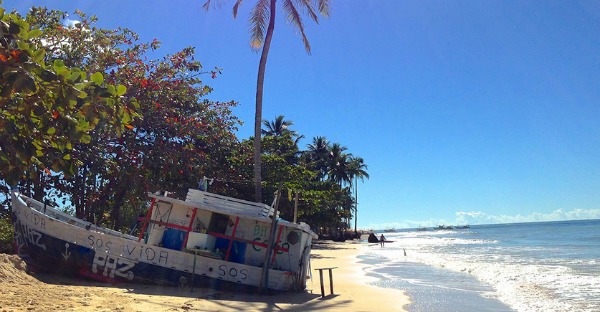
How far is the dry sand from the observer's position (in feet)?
27.8

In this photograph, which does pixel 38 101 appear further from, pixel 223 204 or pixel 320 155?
pixel 320 155

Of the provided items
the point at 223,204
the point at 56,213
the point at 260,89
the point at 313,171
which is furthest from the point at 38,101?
the point at 313,171

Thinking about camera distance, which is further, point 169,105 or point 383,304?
point 169,105

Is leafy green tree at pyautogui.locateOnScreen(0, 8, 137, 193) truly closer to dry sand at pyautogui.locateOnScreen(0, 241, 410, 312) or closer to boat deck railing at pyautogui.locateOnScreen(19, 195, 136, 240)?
dry sand at pyautogui.locateOnScreen(0, 241, 410, 312)

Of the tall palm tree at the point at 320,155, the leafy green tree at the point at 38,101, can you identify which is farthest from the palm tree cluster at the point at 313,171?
the leafy green tree at the point at 38,101

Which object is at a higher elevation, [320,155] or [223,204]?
[320,155]

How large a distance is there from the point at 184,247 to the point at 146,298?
2.45 metres

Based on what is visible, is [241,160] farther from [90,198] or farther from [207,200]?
[207,200]

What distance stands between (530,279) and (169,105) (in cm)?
1609

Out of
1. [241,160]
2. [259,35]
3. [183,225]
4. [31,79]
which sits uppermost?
[259,35]

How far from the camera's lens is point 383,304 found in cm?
1180

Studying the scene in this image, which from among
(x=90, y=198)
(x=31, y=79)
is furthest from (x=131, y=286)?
(x=31, y=79)

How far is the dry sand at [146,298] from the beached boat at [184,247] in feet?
1.14

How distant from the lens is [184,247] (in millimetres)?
12617
